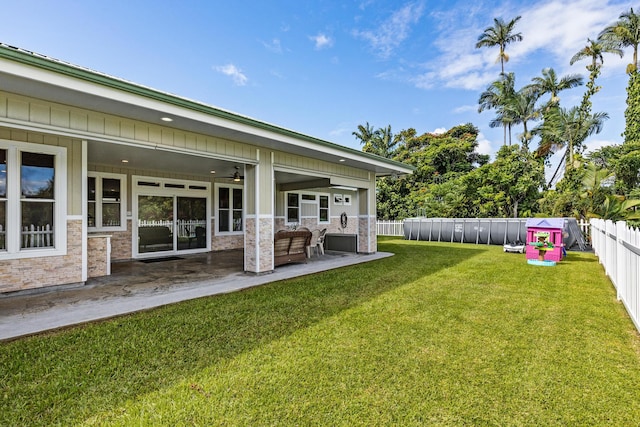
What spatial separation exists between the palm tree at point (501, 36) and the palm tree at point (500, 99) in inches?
43.4

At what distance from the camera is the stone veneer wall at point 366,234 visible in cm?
1077

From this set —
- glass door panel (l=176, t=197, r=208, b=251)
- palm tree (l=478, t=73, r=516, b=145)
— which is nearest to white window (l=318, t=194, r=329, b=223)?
glass door panel (l=176, t=197, r=208, b=251)

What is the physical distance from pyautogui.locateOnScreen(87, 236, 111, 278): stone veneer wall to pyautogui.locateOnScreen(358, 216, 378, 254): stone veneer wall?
740 centimetres

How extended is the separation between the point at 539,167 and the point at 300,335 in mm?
20554

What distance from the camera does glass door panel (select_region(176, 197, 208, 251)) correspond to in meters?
10.7

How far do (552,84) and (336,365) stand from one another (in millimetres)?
29333

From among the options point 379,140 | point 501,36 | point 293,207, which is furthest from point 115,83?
point 501,36

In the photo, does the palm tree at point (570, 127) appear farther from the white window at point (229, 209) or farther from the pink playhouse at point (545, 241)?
the white window at point (229, 209)

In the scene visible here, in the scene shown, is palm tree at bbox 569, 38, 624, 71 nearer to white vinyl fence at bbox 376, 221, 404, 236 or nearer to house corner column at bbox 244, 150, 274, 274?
white vinyl fence at bbox 376, 221, 404, 236

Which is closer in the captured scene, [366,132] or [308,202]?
[308,202]

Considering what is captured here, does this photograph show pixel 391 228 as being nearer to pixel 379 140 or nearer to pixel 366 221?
pixel 366 221

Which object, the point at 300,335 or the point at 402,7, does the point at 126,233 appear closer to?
the point at 300,335

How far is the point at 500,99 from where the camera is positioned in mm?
24719

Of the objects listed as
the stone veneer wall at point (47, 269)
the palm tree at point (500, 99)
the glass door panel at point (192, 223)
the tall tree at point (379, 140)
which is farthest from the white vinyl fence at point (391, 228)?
the stone veneer wall at point (47, 269)
